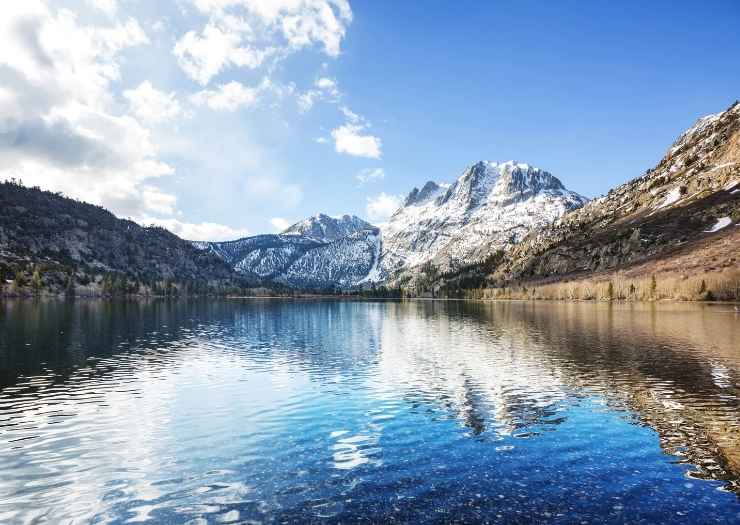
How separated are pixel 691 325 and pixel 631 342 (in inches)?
1552

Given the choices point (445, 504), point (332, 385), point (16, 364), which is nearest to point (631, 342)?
point (332, 385)

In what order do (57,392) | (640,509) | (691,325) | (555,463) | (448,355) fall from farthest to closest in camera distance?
1. (691,325)
2. (448,355)
3. (57,392)
4. (555,463)
5. (640,509)

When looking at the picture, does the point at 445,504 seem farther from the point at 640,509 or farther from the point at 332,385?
the point at 332,385

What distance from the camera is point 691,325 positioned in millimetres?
111875

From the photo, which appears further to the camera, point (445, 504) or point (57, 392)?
point (57, 392)

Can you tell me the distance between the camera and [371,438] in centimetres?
3334

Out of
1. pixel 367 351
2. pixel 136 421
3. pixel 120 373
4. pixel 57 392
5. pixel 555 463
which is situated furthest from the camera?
pixel 367 351

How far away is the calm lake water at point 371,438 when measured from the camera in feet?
74.2

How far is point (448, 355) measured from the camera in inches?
2859

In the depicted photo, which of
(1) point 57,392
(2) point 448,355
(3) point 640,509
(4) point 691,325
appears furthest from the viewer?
(4) point 691,325

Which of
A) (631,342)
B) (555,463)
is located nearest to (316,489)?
(555,463)

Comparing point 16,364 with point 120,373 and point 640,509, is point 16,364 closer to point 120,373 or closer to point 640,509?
point 120,373

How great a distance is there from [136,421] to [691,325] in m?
119

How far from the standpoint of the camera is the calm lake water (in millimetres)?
22609
